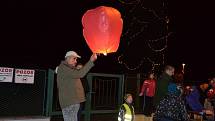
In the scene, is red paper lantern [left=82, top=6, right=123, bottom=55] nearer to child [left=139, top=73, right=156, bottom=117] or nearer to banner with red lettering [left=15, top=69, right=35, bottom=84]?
banner with red lettering [left=15, top=69, right=35, bottom=84]

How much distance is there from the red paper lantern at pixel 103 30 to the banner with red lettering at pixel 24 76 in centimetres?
289

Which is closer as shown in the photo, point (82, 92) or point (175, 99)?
point (175, 99)

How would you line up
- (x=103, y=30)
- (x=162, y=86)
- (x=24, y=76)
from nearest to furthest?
1. (x=103, y=30)
2. (x=162, y=86)
3. (x=24, y=76)

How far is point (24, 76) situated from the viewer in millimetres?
12305

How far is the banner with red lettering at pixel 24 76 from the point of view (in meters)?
12.1

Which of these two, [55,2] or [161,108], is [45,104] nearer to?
[161,108]

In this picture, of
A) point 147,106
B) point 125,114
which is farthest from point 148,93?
point 125,114

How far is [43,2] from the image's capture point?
140ft

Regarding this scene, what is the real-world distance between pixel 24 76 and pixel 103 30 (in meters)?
3.54

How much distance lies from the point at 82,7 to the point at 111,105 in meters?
28.7

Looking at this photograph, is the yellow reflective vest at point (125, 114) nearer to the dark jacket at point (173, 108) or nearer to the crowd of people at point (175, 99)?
the crowd of people at point (175, 99)

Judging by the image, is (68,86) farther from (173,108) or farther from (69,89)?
(173,108)

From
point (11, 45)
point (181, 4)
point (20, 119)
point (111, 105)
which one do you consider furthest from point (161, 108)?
point (11, 45)

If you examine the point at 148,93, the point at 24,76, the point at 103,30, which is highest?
the point at 103,30
